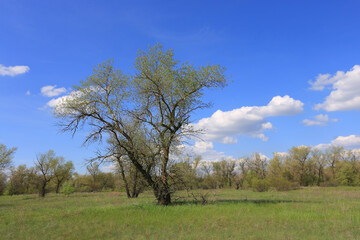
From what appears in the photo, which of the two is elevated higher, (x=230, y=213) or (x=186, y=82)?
(x=186, y=82)

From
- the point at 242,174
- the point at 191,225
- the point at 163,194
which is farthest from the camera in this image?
the point at 242,174

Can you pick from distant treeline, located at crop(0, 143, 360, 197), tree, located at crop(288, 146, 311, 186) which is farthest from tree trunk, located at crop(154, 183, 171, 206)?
tree, located at crop(288, 146, 311, 186)

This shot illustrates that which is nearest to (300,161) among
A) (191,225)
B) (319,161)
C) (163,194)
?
(319,161)

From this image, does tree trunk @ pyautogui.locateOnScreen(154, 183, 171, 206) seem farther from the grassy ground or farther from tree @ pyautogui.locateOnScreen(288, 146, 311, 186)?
tree @ pyautogui.locateOnScreen(288, 146, 311, 186)

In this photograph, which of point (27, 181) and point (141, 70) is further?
point (27, 181)

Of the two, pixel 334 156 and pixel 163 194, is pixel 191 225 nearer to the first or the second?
pixel 163 194

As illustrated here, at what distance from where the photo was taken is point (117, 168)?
1566 inches

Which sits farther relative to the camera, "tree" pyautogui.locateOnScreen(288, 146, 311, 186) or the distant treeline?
"tree" pyautogui.locateOnScreen(288, 146, 311, 186)

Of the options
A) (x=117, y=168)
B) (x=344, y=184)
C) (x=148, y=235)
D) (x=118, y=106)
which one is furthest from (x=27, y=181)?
(x=344, y=184)

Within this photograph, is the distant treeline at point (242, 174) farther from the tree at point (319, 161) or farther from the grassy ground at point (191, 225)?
the grassy ground at point (191, 225)

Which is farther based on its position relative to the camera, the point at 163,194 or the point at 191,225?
the point at 163,194

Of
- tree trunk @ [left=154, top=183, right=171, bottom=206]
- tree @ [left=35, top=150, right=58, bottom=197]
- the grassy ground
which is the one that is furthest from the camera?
tree @ [left=35, top=150, right=58, bottom=197]

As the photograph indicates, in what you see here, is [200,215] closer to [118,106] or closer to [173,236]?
[173,236]

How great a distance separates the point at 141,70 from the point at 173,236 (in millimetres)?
14677
